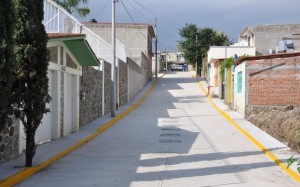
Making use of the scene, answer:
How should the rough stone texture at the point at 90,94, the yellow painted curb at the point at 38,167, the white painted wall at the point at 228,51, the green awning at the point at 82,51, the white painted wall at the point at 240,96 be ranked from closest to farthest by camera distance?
the yellow painted curb at the point at 38,167 → the green awning at the point at 82,51 → the rough stone texture at the point at 90,94 → the white painted wall at the point at 240,96 → the white painted wall at the point at 228,51

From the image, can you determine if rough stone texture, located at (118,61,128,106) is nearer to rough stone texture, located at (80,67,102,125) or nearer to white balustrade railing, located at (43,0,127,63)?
white balustrade railing, located at (43,0,127,63)

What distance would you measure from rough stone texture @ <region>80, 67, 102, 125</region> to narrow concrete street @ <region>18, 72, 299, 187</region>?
1.40 metres

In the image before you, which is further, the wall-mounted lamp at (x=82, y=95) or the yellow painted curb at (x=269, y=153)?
the wall-mounted lamp at (x=82, y=95)

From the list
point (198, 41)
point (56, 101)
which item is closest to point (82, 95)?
point (56, 101)

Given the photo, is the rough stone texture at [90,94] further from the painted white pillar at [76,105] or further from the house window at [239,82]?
the house window at [239,82]

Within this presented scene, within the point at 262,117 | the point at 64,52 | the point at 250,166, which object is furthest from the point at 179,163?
the point at 262,117

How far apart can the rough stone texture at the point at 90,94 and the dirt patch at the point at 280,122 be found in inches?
306

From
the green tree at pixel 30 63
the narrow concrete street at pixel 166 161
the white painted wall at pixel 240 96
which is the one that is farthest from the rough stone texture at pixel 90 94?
the green tree at pixel 30 63

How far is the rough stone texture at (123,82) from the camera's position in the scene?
33.2m

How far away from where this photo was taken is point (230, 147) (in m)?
15.2

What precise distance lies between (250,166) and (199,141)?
504 cm

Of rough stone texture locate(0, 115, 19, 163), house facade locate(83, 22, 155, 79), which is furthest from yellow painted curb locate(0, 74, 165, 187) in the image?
house facade locate(83, 22, 155, 79)

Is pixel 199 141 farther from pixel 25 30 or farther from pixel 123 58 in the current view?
pixel 123 58

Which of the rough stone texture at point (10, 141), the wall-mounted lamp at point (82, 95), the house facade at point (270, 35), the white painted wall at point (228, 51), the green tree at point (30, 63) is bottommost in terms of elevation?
the rough stone texture at point (10, 141)
